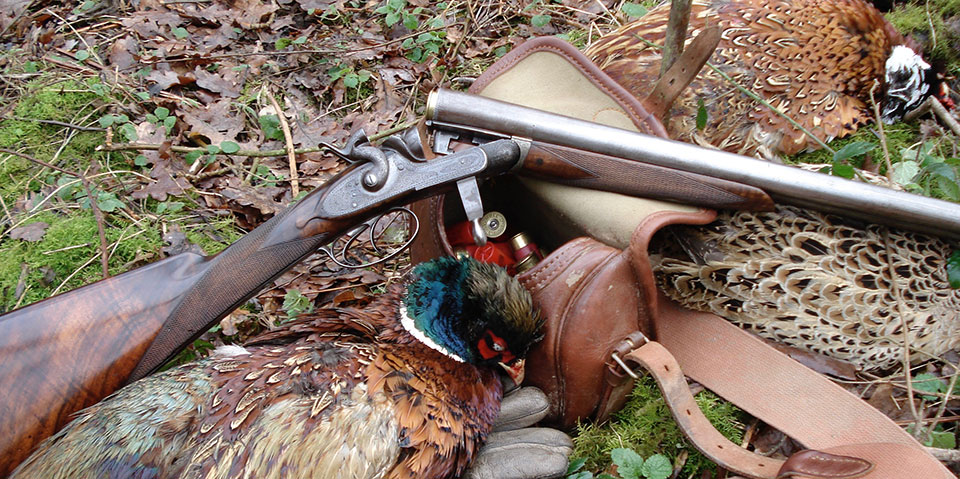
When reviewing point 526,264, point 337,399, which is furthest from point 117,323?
point 526,264

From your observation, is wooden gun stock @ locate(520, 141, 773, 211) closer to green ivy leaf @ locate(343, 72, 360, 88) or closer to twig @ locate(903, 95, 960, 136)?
twig @ locate(903, 95, 960, 136)

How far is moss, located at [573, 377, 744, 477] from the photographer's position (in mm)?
2492

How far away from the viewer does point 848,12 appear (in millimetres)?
3369

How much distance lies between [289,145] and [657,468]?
9.79 ft

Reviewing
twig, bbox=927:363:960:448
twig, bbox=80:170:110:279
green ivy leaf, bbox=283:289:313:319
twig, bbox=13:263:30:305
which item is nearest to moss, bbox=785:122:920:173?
twig, bbox=927:363:960:448

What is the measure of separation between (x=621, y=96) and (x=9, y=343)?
105 inches

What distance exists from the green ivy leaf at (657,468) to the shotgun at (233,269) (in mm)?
1027

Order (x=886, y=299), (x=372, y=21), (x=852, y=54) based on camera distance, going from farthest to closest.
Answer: (x=372, y=21)
(x=852, y=54)
(x=886, y=299)

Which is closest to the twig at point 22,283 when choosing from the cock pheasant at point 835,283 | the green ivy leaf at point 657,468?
the green ivy leaf at point 657,468

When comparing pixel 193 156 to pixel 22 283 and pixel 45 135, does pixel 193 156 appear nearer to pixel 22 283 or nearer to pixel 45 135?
pixel 45 135

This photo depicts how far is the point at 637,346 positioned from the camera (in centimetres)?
251

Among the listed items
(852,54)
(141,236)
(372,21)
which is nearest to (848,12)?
(852,54)

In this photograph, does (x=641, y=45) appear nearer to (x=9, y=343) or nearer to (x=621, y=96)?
(x=621, y=96)

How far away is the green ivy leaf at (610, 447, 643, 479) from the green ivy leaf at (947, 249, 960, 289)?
4.76 ft
